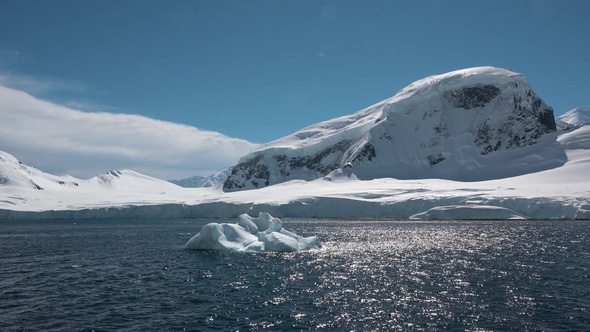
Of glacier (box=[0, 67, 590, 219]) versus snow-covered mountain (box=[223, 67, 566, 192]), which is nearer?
glacier (box=[0, 67, 590, 219])

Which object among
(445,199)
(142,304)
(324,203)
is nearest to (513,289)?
(142,304)

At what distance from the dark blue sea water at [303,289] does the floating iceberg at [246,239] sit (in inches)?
86.3

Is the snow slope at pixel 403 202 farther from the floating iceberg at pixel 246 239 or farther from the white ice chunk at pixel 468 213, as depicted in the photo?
the floating iceberg at pixel 246 239

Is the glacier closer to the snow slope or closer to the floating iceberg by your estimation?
the snow slope

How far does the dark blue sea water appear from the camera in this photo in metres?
22.1

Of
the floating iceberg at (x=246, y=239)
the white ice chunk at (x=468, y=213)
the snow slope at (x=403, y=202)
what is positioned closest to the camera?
the floating iceberg at (x=246, y=239)

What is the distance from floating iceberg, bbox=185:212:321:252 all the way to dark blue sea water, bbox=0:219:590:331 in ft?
7.20

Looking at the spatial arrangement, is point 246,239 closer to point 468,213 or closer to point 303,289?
point 303,289

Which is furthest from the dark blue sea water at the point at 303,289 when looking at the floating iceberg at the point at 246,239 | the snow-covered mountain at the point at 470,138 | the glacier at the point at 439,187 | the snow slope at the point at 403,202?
the snow-covered mountain at the point at 470,138

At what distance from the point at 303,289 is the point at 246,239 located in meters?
23.3

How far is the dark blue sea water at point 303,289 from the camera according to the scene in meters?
22.1

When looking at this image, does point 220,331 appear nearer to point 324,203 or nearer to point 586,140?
point 324,203

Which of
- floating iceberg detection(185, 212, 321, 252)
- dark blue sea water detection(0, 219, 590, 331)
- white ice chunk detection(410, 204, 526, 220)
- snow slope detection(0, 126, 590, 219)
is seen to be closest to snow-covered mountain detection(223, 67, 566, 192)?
snow slope detection(0, 126, 590, 219)

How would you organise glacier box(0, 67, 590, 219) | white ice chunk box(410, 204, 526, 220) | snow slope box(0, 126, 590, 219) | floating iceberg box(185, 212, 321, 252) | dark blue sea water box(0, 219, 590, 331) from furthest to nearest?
glacier box(0, 67, 590, 219) → snow slope box(0, 126, 590, 219) → white ice chunk box(410, 204, 526, 220) → floating iceberg box(185, 212, 321, 252) → dark blue sea water box(0, 219, 590, 331)
